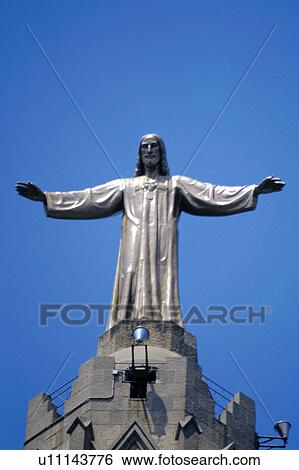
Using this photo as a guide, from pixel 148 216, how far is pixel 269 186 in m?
3.26

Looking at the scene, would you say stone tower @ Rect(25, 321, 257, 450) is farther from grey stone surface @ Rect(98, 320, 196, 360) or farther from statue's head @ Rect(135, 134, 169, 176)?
statue's head @ Rect(135, 134, 169, 176)

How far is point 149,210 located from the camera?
4706 centimetres

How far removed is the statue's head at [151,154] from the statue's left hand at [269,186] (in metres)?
2.73

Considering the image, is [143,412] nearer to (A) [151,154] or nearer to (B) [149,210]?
(B) [149,210]

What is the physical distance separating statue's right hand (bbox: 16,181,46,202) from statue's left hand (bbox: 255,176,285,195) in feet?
19.0

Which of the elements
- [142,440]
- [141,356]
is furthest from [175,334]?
[142,440]

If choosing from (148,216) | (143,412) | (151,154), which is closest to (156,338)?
(143,412)

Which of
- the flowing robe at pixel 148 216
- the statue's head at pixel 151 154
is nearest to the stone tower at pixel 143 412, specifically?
the flowing robe at pixel 148 216

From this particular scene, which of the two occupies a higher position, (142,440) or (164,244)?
(164,244)

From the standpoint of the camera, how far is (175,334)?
44250 mm
